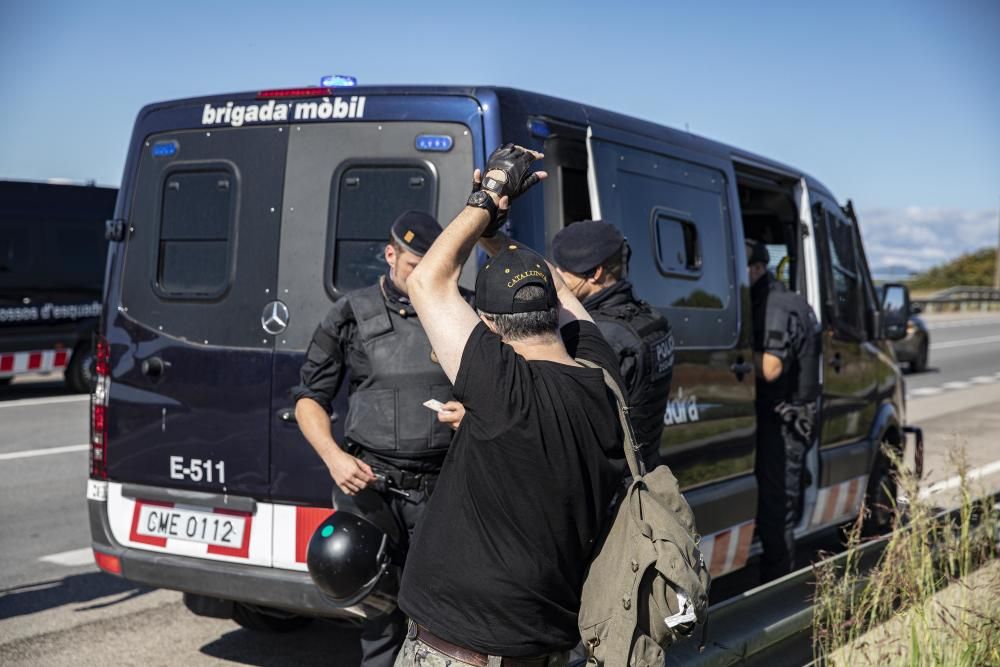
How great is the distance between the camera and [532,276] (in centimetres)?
261

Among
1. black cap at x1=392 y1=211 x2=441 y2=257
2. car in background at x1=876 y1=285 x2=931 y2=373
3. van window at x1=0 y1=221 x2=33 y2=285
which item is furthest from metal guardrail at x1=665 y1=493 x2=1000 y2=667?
car in background at x1=876 y1=285 x2=931 y2=373

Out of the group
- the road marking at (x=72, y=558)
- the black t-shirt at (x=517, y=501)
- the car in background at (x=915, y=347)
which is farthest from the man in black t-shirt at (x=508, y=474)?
the car in background at (x=915, y=347)

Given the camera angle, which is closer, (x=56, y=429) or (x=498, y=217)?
(x=498, y=217)

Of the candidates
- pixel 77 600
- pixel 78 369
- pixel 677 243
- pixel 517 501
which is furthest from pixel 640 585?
pixel 78 369

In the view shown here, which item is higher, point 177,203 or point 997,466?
point 177,203

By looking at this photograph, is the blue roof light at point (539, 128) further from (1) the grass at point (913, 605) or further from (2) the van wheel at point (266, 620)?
(2) the van wheel at point (266, 620)

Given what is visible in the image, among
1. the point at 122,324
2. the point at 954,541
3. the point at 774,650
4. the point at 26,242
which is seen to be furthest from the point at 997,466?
the point at 26,242

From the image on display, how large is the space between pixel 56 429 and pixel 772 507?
8.66 meters

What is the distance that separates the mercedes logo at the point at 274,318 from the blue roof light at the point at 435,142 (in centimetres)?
80

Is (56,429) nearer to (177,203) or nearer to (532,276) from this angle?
(177,203)

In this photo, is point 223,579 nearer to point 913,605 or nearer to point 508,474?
point 508,474

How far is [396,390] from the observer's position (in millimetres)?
3893

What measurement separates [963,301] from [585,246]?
2041 inches

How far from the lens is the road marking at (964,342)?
30.4m
